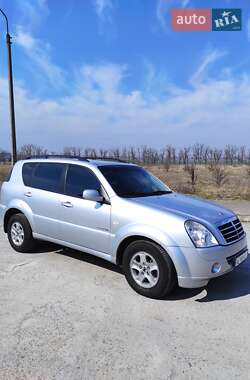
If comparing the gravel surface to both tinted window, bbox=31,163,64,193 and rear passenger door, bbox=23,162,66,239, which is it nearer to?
rear passenger door, bbox=23,162,66,239

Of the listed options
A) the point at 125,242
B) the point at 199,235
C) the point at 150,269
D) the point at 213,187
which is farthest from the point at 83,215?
the point at 213,187

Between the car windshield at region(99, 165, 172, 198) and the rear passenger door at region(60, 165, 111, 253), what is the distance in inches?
9.2

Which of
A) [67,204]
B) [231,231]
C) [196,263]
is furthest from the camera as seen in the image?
[67,204]

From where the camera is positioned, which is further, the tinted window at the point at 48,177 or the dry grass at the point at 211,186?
the dry grass at the point at 211,186

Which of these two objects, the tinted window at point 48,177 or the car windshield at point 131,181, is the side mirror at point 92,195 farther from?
the tinted window at point 48,177

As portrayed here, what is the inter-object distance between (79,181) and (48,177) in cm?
76

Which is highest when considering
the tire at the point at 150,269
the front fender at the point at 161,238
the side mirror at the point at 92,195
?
the side mirror at the point at 92,195

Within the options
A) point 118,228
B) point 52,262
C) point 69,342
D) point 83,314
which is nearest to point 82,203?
point 118,228

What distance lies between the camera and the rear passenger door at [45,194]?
5.52 m

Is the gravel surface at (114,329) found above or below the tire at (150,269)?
below

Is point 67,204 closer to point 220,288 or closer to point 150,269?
point 150,269

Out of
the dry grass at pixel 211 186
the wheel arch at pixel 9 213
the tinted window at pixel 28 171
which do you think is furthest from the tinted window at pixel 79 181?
the dry grass at pixel 211 186

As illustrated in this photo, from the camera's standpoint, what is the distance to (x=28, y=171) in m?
6.28

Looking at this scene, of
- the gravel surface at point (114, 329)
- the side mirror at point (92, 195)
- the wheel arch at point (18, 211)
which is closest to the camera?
the gravel surface at point (114, 329)
